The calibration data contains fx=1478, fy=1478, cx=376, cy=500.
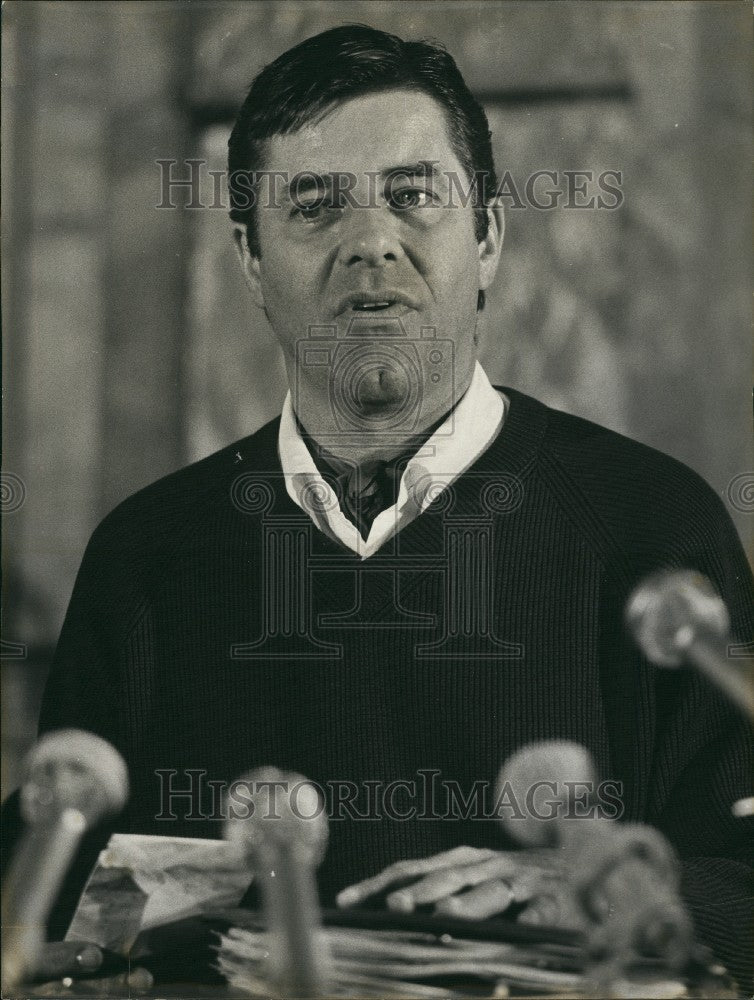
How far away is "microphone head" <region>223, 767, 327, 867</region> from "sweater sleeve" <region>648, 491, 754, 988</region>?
48 centimetres

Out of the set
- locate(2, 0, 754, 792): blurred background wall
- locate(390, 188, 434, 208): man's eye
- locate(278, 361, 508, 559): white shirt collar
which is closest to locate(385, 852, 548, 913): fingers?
locate(278, 361, 508, 559): white shirt collar

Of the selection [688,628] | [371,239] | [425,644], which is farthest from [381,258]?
[688,628]

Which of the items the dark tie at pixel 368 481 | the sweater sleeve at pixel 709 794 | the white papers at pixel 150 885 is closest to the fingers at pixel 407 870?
the white papers at pixel 150 885

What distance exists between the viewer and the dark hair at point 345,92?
2.19 meters

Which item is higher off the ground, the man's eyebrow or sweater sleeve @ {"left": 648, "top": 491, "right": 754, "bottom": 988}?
the man's eyebrow

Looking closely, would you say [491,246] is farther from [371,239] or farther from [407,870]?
[407,870]

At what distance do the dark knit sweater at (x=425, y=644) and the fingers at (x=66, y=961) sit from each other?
0.59ft

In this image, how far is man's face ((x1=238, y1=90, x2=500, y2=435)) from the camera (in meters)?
2.17

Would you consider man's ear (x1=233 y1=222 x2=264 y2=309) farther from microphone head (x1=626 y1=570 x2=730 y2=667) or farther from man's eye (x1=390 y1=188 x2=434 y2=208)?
microphone head (x1=626 y1=570 x2=730 y2=667)

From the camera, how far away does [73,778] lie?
2.05 m

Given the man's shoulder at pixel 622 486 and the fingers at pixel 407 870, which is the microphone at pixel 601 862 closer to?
the fingers at pixel 407 870

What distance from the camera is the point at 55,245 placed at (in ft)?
7.42

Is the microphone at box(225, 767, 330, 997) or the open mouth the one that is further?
the open mouth

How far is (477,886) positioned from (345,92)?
115 centimetres
